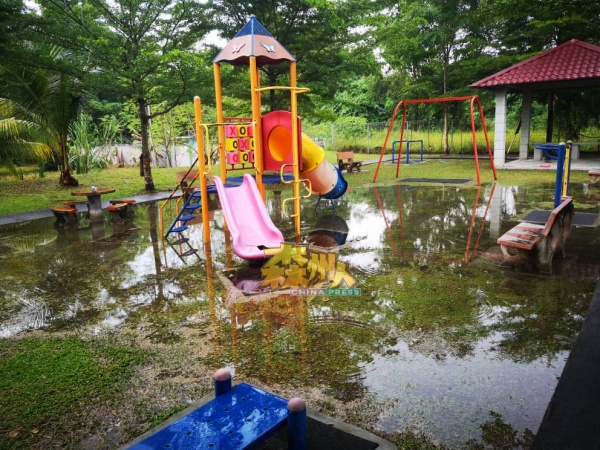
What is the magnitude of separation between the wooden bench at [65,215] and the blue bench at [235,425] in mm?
8410

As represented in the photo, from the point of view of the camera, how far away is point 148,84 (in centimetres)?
1255

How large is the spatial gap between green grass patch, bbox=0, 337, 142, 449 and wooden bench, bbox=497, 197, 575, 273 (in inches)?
189

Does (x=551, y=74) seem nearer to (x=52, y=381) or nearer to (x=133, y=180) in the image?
(x=133, y=180)

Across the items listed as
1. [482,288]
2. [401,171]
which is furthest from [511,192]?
[482,288]

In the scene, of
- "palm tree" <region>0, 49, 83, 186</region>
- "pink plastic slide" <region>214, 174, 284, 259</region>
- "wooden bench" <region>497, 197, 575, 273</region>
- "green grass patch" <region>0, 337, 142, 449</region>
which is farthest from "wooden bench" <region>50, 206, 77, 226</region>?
"wooden bench" <region>497, 197, 575, 273</region>

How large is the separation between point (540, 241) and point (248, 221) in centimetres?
414

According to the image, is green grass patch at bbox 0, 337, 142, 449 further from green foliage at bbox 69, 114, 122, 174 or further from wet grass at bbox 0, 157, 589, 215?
green foliage at bbox 69, 114, 122, 174

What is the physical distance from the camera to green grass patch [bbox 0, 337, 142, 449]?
3.03 m

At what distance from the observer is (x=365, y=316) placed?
183 inches

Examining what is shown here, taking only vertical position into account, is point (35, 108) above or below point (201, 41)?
below

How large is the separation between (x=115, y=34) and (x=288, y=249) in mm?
9275

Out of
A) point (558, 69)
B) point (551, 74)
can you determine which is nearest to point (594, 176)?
point (551, 74)

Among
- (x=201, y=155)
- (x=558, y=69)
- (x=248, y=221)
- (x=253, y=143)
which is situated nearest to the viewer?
(x=248, y=221)

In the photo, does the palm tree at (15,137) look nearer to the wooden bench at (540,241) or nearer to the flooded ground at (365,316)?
the flooded ground at (365,316)
